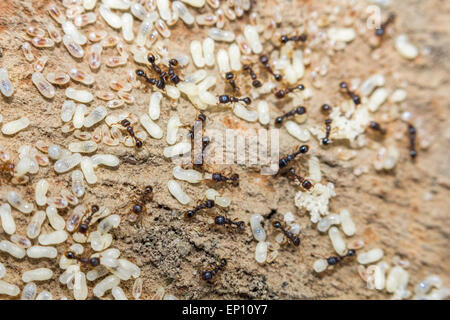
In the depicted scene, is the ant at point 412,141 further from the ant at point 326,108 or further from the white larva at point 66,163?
the white larva at point 66,163

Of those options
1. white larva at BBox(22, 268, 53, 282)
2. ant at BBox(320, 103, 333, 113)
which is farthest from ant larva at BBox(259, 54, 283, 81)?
white larva at BBox(22, 268, 53, 282)

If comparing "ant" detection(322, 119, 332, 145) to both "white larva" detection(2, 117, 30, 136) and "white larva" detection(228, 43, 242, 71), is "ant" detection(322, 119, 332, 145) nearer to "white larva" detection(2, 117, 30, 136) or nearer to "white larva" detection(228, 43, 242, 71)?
"white larva" detection(228, 43, 242, 71)

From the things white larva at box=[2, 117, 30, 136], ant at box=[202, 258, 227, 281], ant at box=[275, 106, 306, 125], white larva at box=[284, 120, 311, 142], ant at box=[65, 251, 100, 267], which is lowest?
ant at box=[65, 251, 100, 267]

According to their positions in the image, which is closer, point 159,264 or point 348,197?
point 159,264

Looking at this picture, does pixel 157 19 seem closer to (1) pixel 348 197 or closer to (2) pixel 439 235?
(1) pixel 348 197

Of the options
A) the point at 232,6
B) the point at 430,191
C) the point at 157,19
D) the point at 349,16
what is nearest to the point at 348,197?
the point at 430,191

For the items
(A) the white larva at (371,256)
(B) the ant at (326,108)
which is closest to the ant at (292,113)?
(B) the ant at (326,108)
